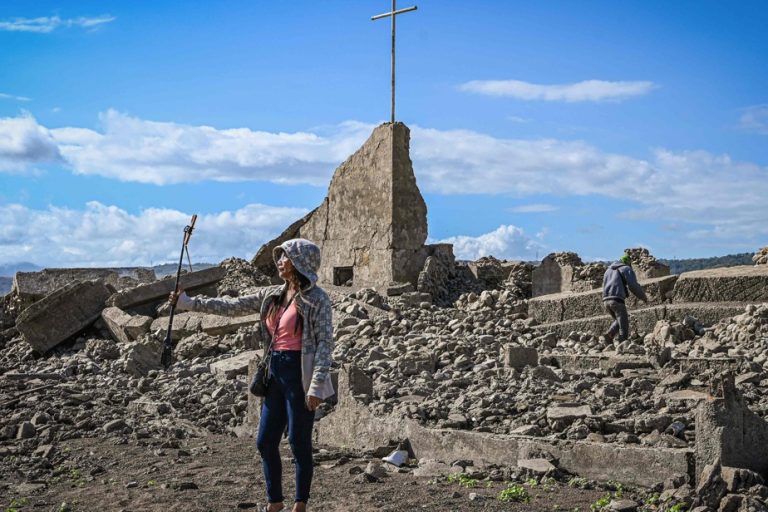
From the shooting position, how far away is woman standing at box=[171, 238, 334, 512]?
546cm

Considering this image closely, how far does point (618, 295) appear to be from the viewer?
13.3 metres

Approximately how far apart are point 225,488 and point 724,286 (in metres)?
9.70

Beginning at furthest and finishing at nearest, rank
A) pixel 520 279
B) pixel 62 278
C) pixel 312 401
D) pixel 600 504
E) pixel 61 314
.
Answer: pixel 520 279 < pixel 62 278 < pixel 61 314 < pixel 600 504 < pixel 312 401

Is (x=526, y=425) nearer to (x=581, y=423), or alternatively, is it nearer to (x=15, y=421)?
(x=581, y=423)

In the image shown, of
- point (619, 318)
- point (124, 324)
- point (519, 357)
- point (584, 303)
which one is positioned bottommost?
point (519, 357)

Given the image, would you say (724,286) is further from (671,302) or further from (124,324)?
(124,324)

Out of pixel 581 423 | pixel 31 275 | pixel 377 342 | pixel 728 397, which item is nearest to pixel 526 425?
pixel 581 423

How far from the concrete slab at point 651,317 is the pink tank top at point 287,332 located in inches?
A: 348

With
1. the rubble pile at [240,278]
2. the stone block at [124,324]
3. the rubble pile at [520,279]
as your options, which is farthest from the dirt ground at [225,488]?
the rubble pile at [520,279]

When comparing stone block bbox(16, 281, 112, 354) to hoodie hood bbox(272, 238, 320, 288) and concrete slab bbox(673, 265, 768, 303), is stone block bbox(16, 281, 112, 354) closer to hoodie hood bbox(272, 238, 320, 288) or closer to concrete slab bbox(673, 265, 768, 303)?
concrete slab bbox(673, 265, 768, 303)

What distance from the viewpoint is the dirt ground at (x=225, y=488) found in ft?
20.7

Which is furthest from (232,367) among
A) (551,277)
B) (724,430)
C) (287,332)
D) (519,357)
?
(551,277)

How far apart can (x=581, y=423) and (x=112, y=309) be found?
1140cm

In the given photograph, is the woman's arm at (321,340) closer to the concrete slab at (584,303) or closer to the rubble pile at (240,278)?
the concrete slab at (584,303)
